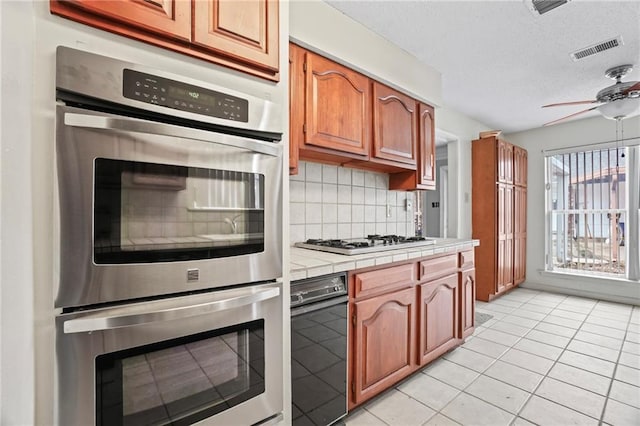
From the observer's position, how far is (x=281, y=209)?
1.12 metres

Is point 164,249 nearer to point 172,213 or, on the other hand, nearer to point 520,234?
point 172,213

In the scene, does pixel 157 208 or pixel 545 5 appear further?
pixel 545 5

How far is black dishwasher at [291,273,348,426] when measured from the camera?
4.27 ft

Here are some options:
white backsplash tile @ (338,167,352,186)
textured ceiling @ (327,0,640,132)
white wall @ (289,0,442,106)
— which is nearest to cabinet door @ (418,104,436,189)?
white wall @ (289,0,442,106)

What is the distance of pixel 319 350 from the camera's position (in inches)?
54.1

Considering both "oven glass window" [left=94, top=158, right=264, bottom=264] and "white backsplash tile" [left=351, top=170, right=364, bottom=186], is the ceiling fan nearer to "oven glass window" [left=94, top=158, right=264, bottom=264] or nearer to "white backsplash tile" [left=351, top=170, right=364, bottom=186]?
"white backsplash tile" [left=351, top=170, right=364, bottom=186]

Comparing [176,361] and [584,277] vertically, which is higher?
[176,361]

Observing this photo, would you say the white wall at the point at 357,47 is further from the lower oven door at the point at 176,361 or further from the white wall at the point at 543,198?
the white wall at the point at 543,198

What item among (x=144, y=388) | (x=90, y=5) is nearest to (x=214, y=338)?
(x=144, y=388)

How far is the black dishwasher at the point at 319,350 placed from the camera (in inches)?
51.2

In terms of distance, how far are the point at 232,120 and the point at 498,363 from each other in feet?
8.38

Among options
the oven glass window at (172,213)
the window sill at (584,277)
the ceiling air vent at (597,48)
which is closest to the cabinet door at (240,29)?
the oven glass window at (172,213)

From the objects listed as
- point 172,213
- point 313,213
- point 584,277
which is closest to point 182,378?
point 172,213

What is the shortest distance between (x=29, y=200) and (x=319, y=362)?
1217 mm
